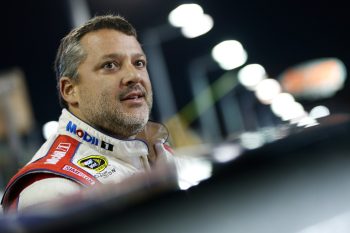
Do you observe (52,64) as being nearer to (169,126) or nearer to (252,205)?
(169,126)

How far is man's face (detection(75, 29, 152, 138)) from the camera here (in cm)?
104

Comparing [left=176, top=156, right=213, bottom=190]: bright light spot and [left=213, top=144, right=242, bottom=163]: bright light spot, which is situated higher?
[left=213, top=144, right=242, bottom=163]: bright light spot

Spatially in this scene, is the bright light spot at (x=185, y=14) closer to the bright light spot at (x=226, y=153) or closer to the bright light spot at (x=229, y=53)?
the bright light spot at (x=229, y=53)

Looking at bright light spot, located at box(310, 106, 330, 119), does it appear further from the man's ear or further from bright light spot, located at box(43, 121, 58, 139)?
bright light spot, located at box(43, 121, 58, 139)

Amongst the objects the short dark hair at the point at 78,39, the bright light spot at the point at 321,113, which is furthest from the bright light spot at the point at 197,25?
the bright light spot at the point at 321,113

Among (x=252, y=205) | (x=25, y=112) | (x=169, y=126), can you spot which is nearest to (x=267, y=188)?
(x=252, y=205)

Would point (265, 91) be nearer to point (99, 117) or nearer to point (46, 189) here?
point (99, 117)

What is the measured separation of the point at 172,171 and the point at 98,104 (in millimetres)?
642

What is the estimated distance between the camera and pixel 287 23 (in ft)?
80.7

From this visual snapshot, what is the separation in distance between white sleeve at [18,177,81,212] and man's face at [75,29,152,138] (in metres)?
0.15

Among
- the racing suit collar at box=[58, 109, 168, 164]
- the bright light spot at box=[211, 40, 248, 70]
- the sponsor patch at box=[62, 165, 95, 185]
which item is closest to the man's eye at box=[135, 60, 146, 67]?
the racing suit collar at box=[58, 109, 168, 164]

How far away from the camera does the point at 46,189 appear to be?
98 cm

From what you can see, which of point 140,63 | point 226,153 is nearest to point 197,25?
point 140,63

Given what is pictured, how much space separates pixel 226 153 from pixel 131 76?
0.61 metres
